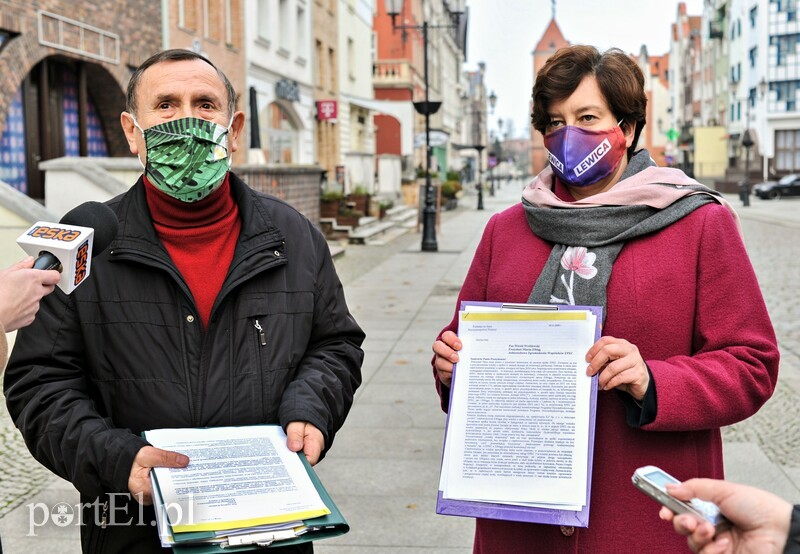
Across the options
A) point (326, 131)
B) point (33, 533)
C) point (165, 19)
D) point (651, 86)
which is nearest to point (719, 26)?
point (651, 86)

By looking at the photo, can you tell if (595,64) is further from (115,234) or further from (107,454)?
(107,454)

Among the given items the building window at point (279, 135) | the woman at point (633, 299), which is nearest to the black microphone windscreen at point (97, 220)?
the woman at point (633, 299)

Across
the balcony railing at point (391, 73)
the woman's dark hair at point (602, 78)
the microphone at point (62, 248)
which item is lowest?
the microphone at point (62, 248)

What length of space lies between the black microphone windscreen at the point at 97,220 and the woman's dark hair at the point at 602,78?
123cm

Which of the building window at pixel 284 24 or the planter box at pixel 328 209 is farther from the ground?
the building window at pixel 284 24

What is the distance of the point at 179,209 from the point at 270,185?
1597 cm

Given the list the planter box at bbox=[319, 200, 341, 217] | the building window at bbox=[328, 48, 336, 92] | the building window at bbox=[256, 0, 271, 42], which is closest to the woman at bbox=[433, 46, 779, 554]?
the planter box at bbox=[319, 200, 341, 217]

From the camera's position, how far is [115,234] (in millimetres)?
2512

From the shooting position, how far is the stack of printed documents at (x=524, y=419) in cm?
229

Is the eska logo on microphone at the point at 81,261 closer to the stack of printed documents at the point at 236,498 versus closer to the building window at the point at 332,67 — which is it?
the stack of printed documents at the point at 236,498

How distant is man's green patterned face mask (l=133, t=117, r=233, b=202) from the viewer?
2650 mm

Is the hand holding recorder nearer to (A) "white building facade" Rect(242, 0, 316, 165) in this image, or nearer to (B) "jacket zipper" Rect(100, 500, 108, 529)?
(B) "jacket zipper" Rect(100, 500, 108, 529)

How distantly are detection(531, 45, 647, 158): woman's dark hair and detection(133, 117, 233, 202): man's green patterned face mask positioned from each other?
3.08 feet

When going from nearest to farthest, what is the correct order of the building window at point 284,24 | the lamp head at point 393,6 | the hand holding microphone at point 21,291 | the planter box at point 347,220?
the hand holding microphone at point 21,291 → the planter box at point 347,220 → the lamp head at point 393,6 → the building window at point 284,24
